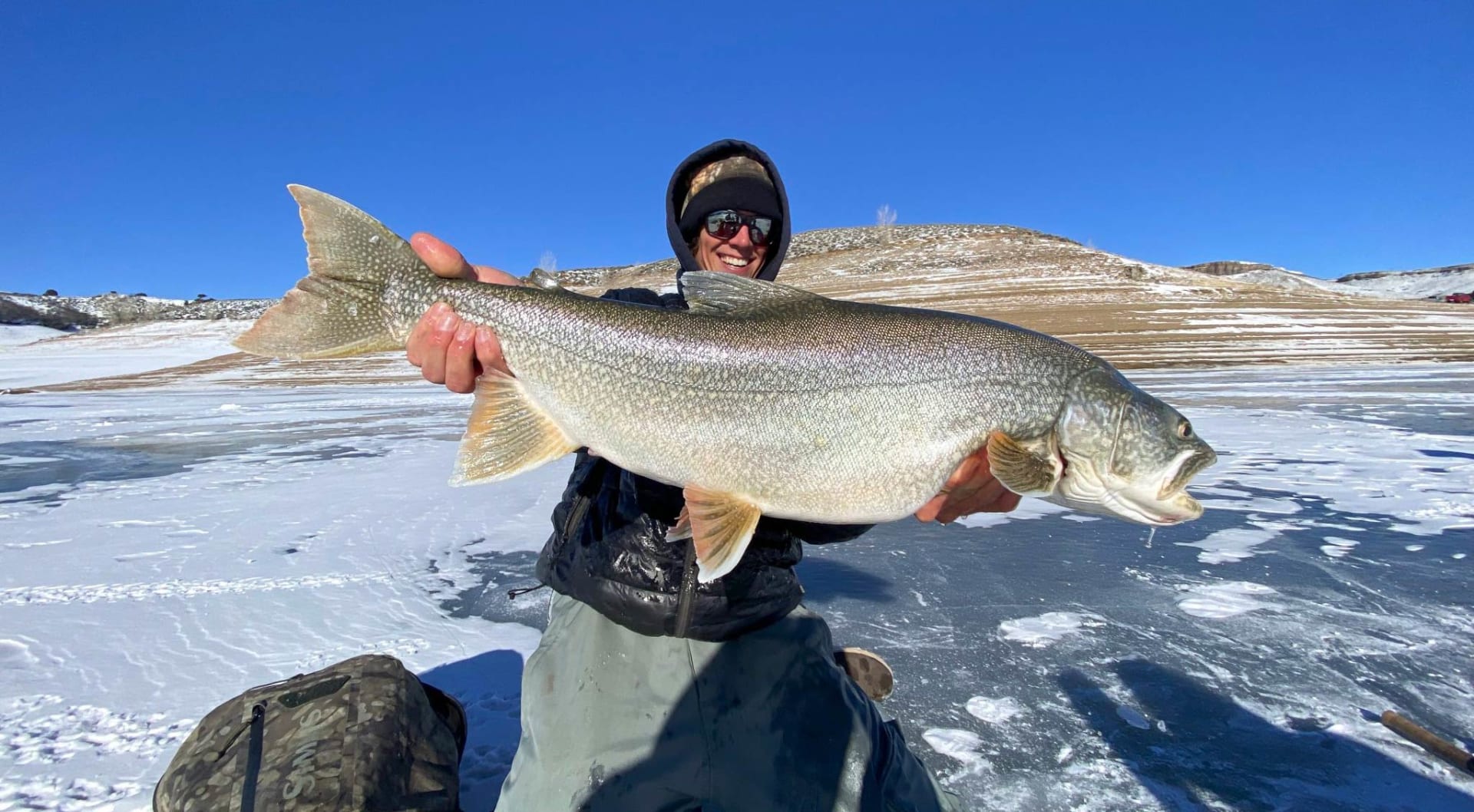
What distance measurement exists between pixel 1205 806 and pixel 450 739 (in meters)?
2.31

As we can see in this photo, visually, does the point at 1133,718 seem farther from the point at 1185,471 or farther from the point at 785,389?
the point at 785,389

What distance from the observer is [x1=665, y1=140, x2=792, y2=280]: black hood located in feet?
11.4

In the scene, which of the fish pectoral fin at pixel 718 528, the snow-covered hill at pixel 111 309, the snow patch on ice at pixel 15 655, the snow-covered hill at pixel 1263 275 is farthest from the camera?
the snow-covered hill at pixel 1263 275

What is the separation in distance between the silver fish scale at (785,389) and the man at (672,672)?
0.14 meters

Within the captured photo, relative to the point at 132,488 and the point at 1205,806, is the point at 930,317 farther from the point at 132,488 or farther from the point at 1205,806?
the point at 132,488

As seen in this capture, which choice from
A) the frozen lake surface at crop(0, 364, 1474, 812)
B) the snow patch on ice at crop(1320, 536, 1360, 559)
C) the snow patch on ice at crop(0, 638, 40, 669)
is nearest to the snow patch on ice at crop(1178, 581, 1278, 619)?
the frozen lake surface at crop(0, 364, 1474, 812)

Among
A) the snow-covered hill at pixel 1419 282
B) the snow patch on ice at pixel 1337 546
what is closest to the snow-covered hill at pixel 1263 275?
the snow-covered hill at pixel 1419 282

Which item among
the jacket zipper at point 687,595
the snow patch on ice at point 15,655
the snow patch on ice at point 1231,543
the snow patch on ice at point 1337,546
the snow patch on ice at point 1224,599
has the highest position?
the jacket zipper at point 687,595

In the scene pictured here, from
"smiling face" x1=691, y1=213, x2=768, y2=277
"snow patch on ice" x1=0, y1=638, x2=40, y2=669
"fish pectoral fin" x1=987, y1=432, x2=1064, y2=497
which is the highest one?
"smiling face" x1=691, y1=213, x2=768, y2=277

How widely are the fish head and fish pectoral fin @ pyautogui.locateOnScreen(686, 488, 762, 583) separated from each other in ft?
3.43

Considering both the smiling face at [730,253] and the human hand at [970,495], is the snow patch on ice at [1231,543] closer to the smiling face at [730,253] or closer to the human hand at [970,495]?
the human hand at [970,495]

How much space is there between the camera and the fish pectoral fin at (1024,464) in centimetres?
232

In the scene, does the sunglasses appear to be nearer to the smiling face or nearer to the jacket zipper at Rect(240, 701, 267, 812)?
the smiling face

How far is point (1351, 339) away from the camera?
19750mm
